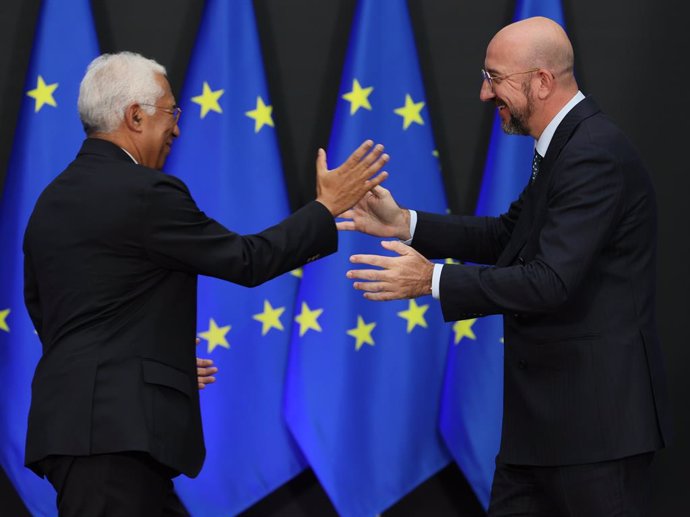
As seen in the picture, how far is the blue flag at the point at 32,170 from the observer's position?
11.0ft

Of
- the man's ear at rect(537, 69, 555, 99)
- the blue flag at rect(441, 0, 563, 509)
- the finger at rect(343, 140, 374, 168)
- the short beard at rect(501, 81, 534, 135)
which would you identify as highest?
the man's ear at rect(537, 69, 555, 99)

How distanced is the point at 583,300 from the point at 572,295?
85 millimetres

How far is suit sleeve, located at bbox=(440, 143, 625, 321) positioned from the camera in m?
2.25

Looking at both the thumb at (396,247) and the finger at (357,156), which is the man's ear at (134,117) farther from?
the thumb at (396,247)

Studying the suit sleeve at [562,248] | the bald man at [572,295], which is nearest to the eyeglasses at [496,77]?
the bald man at [572,295]

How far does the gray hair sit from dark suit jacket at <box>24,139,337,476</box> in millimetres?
77

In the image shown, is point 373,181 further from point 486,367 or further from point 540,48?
point 486,367

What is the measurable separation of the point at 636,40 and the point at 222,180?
1.64 meters

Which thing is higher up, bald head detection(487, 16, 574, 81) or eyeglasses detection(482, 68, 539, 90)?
bald head detection(487, 16, 574, 81)

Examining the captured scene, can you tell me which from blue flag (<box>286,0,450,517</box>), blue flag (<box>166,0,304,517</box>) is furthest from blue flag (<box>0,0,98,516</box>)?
blue flag (<box>286,0,450,517</box>)

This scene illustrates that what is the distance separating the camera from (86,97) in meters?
2.32

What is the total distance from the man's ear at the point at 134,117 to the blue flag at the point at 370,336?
123 centimetres

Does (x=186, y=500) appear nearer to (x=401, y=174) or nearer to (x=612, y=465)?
(x=401, y=174)

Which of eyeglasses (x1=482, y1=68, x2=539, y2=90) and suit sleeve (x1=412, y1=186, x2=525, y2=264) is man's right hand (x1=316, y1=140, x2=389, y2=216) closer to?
eyeglasses (x1=482, y1=68, x2=539, y2=90)
